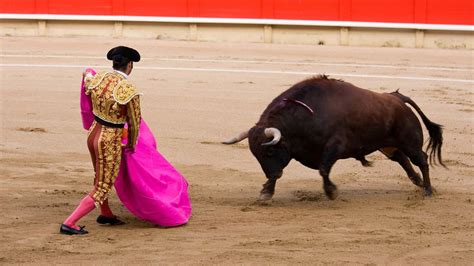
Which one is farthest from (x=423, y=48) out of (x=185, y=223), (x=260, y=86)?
(x=185, y=223)

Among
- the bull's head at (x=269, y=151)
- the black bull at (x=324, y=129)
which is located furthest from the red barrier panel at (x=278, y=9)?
the bull's head at (x=269, y=151)

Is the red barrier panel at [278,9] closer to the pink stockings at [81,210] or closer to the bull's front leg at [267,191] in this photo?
the bull's front leg at [267,191]

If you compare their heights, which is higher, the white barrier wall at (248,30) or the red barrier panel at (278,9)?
the red barrier panel at (278,9)

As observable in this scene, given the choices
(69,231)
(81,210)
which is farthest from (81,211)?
(69,231)

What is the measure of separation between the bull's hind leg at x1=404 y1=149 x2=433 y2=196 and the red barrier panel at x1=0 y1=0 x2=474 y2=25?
27.6 feet

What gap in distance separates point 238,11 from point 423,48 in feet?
8.87

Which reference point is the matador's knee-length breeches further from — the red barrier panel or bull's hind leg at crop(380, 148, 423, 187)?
the red barrier panel

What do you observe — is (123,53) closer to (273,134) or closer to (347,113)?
(273,134)

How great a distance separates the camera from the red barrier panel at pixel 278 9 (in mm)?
14492

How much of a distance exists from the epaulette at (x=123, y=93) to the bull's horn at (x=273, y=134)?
102cm

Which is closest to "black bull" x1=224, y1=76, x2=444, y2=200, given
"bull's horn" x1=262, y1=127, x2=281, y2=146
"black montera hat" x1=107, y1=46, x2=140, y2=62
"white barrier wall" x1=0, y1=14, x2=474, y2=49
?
"bull's horn" x1=262, y1=127, x2=281, y2=146

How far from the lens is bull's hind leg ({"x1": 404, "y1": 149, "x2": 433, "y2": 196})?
20.5 feet

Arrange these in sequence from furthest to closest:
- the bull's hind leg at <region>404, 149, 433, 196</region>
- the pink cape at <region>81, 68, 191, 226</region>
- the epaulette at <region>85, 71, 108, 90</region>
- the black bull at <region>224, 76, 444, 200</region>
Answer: the bull's hind leg at <region>404, 149, 433, 196</region> < the black bull at <region>224, 76, 444, 200</region> < the pink cape at <region>81, 68, 191, 226</region> < the epaulette at <region>85, 71, 108, 90</region>

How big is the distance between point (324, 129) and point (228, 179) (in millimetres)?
1106
